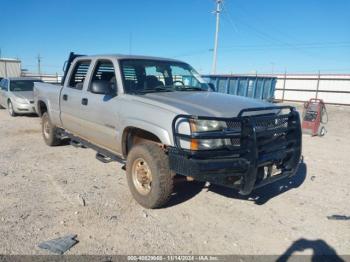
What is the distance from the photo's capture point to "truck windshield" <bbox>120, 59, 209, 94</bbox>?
4.71m

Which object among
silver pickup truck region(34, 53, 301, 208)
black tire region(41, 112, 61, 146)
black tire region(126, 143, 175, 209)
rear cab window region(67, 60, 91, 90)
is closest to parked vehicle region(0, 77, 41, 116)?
black tire region(41, 112, 61, 146)

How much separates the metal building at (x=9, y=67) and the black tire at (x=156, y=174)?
3846 centimetres

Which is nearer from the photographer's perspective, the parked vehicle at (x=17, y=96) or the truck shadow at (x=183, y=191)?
the truck shadow at (x=183, y=191)

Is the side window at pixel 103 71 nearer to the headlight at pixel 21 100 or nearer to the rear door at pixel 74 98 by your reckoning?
the rear door at pixel 74 98

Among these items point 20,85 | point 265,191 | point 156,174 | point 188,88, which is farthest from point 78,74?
point 20,85

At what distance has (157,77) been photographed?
16.7 feet

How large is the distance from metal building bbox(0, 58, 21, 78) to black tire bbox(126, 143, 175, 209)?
1514 inches

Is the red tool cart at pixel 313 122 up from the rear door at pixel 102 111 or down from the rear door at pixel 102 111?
down

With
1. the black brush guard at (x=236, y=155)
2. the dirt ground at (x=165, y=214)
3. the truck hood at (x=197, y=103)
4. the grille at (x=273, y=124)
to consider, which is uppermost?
the truck hood at (x=197, y=103)

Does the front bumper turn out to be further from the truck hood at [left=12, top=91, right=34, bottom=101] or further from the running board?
the running board

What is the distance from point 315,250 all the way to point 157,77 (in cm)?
→ 322

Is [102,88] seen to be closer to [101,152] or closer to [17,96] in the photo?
[101,152]

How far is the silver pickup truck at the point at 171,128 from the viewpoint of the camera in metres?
3.50

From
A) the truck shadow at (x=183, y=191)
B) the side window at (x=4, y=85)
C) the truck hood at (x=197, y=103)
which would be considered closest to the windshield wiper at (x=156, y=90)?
the truck hood at (x=197, y=103)
